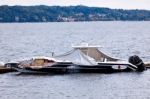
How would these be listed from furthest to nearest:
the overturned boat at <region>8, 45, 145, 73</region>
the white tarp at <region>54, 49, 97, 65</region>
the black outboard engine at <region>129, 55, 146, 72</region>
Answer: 1. the black outboard engine at <region>129, 55, 146, 72</region>
2. the white tarp at <region>54, 49, 97, 65</region>
3. the overturned boat at <region>8, 45, 145, 73</region>

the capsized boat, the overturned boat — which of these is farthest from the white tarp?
the capsized boat

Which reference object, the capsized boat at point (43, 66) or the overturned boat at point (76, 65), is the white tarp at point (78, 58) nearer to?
the overturned boat at point (76, 65)

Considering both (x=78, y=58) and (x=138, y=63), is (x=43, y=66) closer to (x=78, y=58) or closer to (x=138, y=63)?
(x=78, y=58)

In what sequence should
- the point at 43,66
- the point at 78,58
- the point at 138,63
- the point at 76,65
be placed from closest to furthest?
the point at 43,66 → the point at 76,65 → the point at 78,58 → the point at 138,63

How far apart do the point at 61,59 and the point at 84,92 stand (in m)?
11.7

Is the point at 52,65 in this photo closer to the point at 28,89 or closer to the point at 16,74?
the point at 16,74

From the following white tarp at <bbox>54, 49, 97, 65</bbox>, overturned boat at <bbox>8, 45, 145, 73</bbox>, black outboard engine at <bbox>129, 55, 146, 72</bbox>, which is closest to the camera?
overturned boat at <bbox>8, 45, 145, 73</bbox>

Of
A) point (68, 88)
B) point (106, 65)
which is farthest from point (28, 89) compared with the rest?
point (106, 65)

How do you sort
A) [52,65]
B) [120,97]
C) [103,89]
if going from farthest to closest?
[52,65]
[103,89]
[120,97]

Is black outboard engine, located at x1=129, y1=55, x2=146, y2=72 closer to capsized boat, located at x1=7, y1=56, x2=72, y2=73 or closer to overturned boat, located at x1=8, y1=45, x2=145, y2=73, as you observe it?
overturned boat, located at x1=8, y1=45, x2=145, y2=73

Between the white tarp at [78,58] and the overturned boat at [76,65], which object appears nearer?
the overturned boat at [76,65]

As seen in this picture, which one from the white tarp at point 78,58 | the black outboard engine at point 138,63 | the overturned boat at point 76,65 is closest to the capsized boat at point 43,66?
the overturned boat at point 76,65

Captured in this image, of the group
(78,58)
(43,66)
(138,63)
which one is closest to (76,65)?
(78,58)

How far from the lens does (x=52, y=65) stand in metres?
50.9
